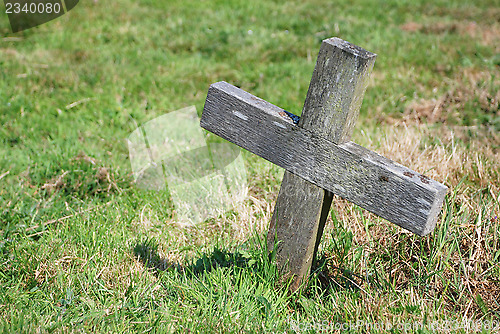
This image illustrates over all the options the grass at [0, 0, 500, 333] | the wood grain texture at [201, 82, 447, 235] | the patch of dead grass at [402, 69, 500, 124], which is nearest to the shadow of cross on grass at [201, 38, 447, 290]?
the wood grain texture at [201, 82, 447, 235]

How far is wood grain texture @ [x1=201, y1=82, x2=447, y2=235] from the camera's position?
1.92 metres

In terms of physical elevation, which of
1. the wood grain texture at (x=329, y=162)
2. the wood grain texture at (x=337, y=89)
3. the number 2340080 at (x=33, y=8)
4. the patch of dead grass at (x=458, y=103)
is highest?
the wood grain texture at (x=337, y=89)

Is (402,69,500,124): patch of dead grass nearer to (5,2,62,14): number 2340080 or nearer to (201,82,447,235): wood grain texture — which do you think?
(201,82,447,235): wood grain texture

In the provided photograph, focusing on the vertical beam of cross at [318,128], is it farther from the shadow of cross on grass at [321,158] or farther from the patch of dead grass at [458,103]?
the patch of dead grass at [458,103]

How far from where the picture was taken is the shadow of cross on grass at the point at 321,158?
1.95 meters

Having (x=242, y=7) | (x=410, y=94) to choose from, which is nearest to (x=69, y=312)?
(x=410, y=94)

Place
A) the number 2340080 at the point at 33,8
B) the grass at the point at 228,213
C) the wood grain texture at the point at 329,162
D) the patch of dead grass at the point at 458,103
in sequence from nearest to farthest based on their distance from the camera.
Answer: the wood grain texture at the point at 329,162
the grass at the point at 228,213
the patch of dead grass at the point at 458,103
the number 2340080 at the point at 33,8

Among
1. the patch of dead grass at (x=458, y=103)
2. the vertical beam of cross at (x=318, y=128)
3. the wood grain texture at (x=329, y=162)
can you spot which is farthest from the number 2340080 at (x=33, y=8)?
the vertical beam of cross at (x=318, y=128)

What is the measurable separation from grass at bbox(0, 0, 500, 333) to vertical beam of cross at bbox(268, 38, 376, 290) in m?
0.12

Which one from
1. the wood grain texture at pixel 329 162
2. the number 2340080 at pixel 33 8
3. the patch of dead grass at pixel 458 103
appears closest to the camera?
the wood grain texture at pixel 329 162

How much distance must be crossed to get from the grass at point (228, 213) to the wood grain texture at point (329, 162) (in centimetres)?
47

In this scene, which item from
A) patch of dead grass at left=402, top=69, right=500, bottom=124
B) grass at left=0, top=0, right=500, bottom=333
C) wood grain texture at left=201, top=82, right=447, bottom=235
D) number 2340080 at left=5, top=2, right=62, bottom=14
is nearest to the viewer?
wood grain texture at left=201, top=82, right=447, bottom=235

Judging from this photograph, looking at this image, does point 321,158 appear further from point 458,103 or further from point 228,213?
point 458,103

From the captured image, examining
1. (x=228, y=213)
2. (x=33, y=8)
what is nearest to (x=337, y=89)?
(x=228, y=213)
